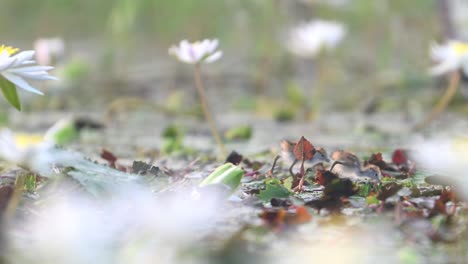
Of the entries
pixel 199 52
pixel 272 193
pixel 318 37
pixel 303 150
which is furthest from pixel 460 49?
pixel 272 193

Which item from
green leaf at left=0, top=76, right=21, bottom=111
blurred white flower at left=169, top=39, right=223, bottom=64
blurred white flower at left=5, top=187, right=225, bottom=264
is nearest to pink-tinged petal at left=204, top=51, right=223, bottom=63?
blurred white flower at left=169, top=39, right=223, bottom=64

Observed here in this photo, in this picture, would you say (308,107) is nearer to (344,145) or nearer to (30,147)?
(344,145)

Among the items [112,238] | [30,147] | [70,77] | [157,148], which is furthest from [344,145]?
[70,77]

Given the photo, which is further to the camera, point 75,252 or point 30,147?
point 30,147

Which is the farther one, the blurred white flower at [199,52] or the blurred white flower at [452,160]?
the blurred white flower at [199,52]

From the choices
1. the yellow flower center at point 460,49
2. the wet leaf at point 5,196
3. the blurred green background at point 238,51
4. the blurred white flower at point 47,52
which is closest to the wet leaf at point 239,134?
the yellow flower center at point 460,49

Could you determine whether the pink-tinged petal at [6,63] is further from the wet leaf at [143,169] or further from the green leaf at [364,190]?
the green leaf at [364,190]
